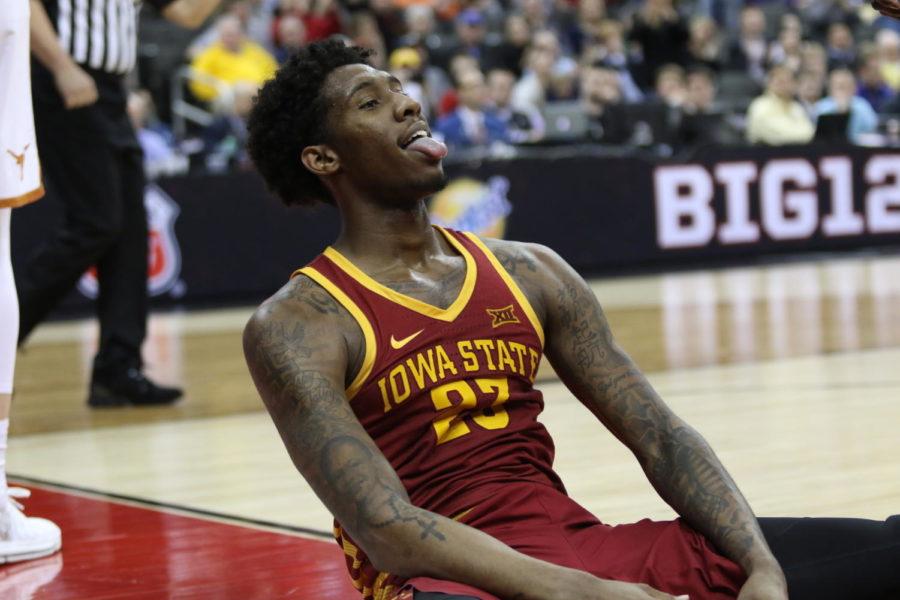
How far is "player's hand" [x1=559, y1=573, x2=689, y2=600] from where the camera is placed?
7.80 ft

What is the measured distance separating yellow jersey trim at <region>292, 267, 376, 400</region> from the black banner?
721 cm

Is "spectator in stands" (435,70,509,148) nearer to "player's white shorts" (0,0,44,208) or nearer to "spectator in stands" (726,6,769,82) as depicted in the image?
"spectator in stands" (726,6,769,82)

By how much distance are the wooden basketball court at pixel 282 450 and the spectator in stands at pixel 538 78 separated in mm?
5056

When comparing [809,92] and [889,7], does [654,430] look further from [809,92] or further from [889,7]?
[809,92]

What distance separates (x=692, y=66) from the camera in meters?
15.2

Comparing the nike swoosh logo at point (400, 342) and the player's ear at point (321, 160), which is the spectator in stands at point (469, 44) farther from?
the nike swoosh logo at point (400, 342)

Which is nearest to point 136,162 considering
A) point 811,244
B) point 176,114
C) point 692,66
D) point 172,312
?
point 172,312

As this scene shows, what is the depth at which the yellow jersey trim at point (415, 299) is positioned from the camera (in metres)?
2.73

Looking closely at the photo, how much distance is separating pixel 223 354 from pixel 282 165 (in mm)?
5157

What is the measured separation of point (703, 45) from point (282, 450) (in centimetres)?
1104

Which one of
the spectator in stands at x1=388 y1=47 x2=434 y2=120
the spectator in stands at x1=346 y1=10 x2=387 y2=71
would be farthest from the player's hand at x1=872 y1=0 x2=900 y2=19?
the spectator in stands at x1=346 y1=10 x2=387 y2=71

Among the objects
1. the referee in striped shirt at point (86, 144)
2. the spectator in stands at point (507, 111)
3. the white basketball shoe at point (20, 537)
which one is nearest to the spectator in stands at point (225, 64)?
the spectator in stands at point (507, 111)

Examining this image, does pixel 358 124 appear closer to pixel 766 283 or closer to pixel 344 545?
pixel 344 545

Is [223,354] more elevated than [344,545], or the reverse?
[344,545]
